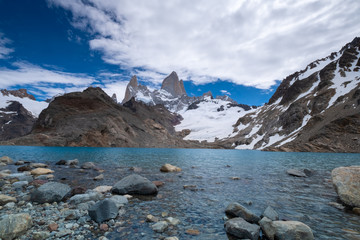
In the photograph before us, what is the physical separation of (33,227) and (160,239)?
18.3 feet

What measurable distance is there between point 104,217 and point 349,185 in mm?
15360

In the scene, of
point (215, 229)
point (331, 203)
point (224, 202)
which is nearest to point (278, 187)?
point (331, 203)

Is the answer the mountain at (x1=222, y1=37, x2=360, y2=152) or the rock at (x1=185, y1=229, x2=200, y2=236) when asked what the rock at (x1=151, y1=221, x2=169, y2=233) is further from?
the mountain at (x1=222, y1=37, x2=360, y2=152)

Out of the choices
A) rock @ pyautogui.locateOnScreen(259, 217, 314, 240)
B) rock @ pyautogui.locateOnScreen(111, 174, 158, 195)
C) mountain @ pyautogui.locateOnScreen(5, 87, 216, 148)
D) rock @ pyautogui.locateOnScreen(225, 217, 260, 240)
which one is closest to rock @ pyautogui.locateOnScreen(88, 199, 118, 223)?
rock @ pyautogui.locateOnScreen(111, 174, 158, 195)

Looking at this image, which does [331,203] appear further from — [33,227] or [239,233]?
[33,227]

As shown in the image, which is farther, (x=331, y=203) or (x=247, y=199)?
(x=247, y=199)

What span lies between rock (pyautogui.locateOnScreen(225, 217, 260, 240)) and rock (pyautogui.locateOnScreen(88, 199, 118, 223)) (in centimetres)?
Answer: 569

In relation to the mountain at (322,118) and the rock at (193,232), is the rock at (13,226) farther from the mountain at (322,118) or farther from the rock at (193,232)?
the mountain at (322,118)

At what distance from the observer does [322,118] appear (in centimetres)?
11806

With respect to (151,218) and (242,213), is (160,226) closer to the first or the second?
(151,218)

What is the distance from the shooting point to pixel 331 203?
12.9 metres

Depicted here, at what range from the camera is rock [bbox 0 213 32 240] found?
714 centimetres

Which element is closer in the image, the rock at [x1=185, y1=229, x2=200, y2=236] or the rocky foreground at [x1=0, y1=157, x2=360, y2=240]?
the rocky foreground at [x1=0, y1=157, x2=360, y2=240]

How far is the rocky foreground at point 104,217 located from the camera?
7816mm
